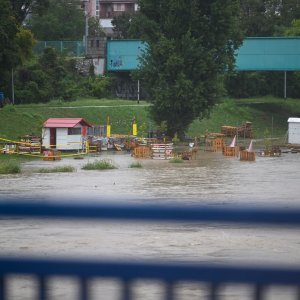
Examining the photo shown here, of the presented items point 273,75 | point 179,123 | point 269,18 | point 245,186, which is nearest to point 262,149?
point 179,123

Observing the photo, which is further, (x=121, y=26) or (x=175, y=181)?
(x=121, y=26)

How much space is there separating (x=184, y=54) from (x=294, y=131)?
831 centimetres

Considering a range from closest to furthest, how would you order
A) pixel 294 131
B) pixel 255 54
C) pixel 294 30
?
pixel 294 131
pixel 255 54
pixel 294 30

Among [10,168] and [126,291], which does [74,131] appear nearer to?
[10,168]

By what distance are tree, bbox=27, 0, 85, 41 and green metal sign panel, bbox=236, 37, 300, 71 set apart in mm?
23236

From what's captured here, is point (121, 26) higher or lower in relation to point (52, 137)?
higher

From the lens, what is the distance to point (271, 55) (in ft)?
212

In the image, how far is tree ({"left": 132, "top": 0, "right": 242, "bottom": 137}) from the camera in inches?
2084

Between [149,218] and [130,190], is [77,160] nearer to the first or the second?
[130,190]

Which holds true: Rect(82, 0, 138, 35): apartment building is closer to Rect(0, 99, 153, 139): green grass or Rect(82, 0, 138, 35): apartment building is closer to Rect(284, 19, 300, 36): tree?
Rect(284, 19, 300, 36): tree

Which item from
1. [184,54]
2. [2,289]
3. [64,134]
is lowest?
[64,134]

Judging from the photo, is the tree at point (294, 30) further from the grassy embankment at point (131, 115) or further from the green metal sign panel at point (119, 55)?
the green metal sign panel at point (119, 55)

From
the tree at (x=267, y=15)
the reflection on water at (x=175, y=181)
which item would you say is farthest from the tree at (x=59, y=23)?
the reflection on water at (x=175, y=181)

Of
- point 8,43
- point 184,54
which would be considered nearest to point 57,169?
point 8,43
